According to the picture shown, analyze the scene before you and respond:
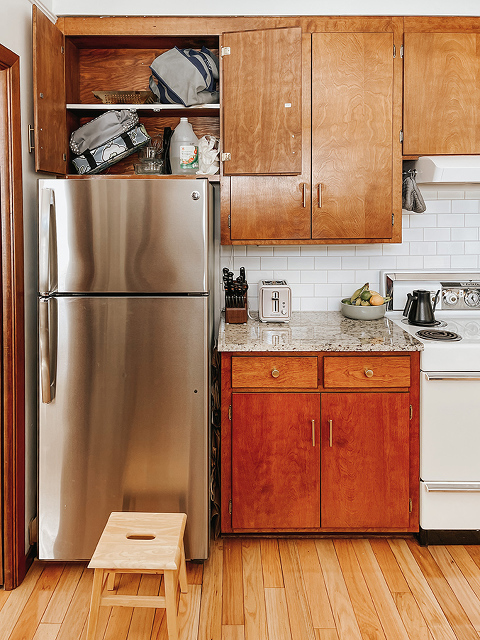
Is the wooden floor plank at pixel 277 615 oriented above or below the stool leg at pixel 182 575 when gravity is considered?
below

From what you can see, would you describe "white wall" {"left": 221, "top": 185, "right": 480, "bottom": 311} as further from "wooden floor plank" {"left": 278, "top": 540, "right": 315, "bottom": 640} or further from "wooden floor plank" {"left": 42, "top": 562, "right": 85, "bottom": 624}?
"wooden floor plank" {"left": 42, "top": 562, "right": 85, "bottom": 624}

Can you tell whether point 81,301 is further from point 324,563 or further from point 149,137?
point 324,563

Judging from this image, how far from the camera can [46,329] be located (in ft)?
7.30

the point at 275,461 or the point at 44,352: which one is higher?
the point at 44,352

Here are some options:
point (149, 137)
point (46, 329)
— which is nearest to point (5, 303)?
point (46, 329)

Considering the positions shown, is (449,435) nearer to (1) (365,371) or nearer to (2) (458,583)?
(1) (365,371)

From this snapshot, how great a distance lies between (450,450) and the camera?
8.07 ft

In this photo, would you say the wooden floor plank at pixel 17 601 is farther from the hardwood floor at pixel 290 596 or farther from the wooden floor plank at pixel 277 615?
the wooden floor plank at pixel 277 615

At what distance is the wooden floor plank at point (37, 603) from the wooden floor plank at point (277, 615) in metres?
0.82

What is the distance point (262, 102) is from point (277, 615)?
6.99 ft

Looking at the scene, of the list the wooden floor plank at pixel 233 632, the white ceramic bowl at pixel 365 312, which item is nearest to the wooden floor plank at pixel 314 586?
the wooden floor plank at pixel 233 632

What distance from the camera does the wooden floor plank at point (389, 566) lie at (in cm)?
222

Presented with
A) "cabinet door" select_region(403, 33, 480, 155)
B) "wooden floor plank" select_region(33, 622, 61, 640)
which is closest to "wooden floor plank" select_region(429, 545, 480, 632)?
"wooden floor plank" select_region(33, 622, 61, 640)

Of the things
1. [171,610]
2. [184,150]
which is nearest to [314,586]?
[171,610]
